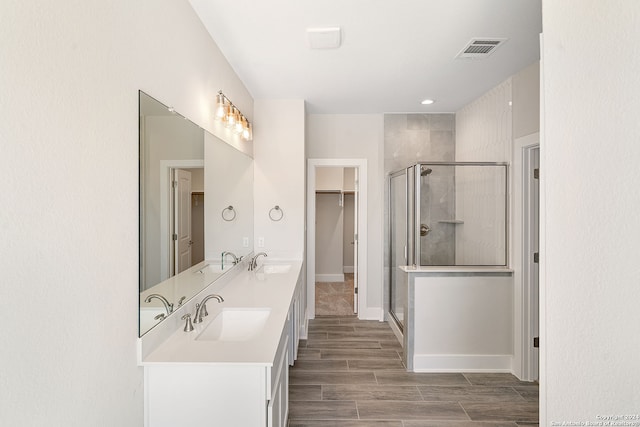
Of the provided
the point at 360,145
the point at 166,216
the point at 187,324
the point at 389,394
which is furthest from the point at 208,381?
the point at 360,145

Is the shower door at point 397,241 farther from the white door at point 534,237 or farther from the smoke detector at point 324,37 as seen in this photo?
the smoke detector at point 324,37

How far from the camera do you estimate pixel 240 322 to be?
1.96m

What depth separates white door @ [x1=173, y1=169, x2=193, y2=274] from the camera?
68.2 inches

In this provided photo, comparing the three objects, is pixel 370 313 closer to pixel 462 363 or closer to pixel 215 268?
pixel 462 363

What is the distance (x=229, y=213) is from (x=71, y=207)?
176cm

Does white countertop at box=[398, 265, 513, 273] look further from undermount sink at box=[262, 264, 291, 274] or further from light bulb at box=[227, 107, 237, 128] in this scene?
light bulb at box=[227, 107, 237, 128]

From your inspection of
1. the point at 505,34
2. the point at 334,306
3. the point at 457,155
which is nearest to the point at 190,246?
the point at 505,34

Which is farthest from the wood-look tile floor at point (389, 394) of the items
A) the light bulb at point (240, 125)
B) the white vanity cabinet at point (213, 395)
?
the light bulb at point (240, 125)

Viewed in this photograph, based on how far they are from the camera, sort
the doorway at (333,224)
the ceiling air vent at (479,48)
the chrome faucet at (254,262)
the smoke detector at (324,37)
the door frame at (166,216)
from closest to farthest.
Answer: the door frame at (166,216) < the smoke detector at (324,37) < the ceiling air vent at (479,48) < the chrome faucet at (254,262) < the doorway at (333,224)

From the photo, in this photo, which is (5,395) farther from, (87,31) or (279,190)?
(279,190)

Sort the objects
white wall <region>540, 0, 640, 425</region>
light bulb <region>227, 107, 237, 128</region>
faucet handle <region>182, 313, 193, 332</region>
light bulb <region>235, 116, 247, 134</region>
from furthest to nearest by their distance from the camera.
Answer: light bulb <region>235, 116, 247, 134</region> → light bulb <region>227, 107, 237, 128</region> → faucet handle <region>182, 313, 193, 332</region> → white wall <region>540, 0, 640, 425</region>

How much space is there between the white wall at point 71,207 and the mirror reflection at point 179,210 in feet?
0.27

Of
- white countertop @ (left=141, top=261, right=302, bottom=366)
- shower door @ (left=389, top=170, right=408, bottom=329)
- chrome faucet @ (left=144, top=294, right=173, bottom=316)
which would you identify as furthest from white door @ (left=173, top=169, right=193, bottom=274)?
shower door @ (left=389, top=170, right=408, bottom=329)

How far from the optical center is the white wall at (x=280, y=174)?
3.43 meters
